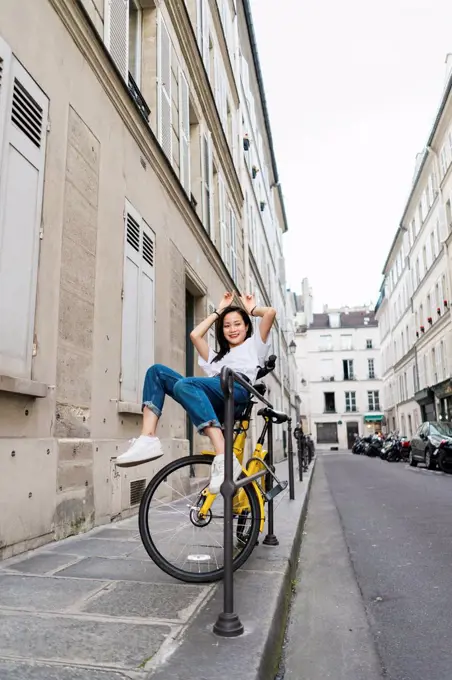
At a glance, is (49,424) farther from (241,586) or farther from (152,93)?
(152,93)

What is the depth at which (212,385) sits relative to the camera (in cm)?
298

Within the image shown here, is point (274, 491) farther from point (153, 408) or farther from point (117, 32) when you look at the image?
point (117, 32)

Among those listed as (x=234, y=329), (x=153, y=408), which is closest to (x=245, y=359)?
(x=234, y=329)

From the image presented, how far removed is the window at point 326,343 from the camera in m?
63.8

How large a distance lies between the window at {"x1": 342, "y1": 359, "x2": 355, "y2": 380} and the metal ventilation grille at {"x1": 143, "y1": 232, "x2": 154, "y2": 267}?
189 feet

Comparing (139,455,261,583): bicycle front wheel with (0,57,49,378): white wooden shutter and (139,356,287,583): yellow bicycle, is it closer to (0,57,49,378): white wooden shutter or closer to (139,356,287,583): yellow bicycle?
(139,356,287,583): yellow bicycle

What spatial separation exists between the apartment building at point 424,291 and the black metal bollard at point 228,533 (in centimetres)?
2435

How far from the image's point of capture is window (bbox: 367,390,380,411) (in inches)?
2373

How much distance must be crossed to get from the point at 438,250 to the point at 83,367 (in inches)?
1043

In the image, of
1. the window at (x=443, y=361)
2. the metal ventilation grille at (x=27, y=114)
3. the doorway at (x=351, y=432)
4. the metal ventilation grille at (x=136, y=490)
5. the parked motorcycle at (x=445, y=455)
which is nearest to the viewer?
the metal ventilation grille at (x=27, y=114)

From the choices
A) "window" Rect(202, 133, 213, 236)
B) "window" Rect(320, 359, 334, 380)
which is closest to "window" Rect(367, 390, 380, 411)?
"window" Rect(320, 359, 334, 380)

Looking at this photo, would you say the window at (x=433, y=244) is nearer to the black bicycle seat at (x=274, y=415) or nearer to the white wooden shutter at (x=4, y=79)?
the black bicycle seat at (x=274, y=415)

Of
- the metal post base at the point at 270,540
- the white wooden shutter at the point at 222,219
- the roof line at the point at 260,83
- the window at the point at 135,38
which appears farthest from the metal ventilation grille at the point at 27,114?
the roof line at the point at 260,83

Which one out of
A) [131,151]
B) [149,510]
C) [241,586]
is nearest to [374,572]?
[241,586]
